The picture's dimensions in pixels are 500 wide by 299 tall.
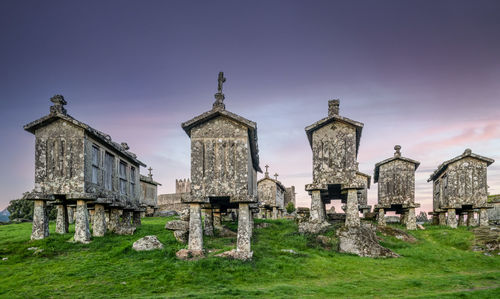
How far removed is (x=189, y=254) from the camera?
18.1m

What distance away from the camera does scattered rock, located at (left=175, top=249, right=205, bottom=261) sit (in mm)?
17875

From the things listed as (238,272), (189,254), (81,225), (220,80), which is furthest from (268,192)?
(238,272)

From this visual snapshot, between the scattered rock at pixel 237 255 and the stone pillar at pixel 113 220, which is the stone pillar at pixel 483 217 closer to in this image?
the scattered rock at pixel 237 255

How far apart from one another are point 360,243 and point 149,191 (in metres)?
33.1

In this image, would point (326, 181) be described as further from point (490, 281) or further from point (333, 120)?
point (490, 281)

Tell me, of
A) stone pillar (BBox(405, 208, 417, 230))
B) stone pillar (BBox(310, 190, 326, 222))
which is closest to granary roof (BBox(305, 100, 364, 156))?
stone pillar (BBox(310, 190, 326, 222))

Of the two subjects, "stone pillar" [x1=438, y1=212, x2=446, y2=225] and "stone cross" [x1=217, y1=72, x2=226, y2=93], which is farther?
"stone pillar" [x1=438, y1=212, x2=446, y2=225]

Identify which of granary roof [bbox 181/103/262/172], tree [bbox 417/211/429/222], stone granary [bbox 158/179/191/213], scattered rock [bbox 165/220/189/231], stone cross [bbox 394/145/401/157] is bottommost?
tree [bbox 417/211/429/222]

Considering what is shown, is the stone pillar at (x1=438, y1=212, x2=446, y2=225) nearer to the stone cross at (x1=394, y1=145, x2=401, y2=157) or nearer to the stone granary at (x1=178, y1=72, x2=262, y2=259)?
the stone cross at (x1=394, y1=145, x2=401, y2=157)

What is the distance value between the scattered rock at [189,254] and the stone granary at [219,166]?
0.24 ft

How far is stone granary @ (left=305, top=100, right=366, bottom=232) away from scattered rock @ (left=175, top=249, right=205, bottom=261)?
9.47 m

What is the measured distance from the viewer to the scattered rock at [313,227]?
24458mm

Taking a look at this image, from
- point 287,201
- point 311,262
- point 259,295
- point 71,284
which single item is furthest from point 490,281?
point 287,201

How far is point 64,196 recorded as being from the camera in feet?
72.9
